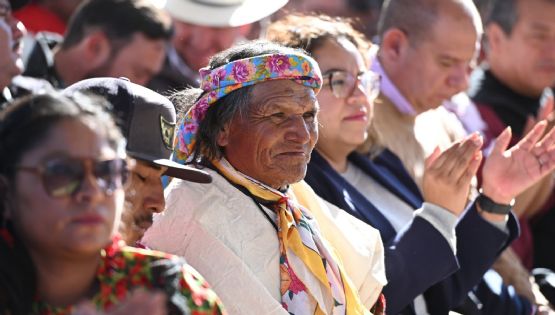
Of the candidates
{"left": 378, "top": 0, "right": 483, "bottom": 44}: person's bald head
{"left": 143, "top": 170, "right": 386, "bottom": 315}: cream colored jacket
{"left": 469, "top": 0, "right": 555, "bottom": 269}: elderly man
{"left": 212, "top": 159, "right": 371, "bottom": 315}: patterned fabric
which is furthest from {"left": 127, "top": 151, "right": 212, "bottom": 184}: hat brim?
{"left": 469, "top": 0, "right": 555, "bottom": 269}: elderly man

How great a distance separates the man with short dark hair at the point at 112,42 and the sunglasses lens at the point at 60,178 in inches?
115

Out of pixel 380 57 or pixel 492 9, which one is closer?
pixel 380 57

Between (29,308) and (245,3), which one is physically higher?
(29,308)

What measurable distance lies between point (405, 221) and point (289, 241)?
1.19 m

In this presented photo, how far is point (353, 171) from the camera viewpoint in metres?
4.61

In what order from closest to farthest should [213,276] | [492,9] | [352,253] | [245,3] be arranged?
[213,276], [352,253], [245,3], [492,9]

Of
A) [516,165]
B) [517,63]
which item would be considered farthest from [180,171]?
[517,63]

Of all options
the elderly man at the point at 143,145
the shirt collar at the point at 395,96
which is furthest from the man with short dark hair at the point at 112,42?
the elderly man at the point at 143,145

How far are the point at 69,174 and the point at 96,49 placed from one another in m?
3.24

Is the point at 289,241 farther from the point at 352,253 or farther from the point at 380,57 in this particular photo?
the point at 380,57

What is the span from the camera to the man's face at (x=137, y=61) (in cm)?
564

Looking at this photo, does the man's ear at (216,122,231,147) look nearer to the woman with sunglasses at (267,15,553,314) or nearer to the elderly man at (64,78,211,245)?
the elderly man at (64,78,211,245)

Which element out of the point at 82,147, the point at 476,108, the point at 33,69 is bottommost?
the point at 476,108

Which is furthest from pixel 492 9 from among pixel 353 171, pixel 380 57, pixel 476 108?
pixel 353 171
